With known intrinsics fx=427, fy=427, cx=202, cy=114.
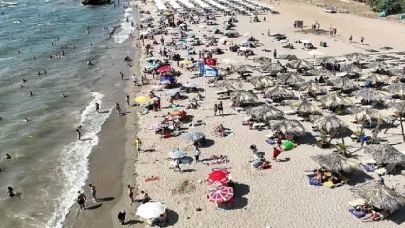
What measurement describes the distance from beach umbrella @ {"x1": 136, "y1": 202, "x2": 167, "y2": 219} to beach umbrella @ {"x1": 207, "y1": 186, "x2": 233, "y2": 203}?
2.23 meters

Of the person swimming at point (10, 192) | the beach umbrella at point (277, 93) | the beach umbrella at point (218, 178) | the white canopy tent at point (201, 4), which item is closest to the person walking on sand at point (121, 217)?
the beach umbrella at point (218, 178)

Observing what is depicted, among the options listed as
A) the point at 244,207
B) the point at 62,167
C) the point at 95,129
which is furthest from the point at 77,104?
the point at 244,207

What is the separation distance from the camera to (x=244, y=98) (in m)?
29.7

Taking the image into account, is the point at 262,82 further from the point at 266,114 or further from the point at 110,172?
the point at 110,172

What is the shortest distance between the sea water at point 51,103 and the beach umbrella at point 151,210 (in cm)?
442

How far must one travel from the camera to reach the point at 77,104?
34562mm

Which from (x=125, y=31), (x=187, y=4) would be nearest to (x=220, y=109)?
(x=125, y=31)

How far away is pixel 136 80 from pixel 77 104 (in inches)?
242

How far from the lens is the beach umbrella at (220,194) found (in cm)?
1961

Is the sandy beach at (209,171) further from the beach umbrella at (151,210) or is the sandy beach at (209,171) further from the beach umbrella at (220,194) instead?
the beach umbrella at (151,210)

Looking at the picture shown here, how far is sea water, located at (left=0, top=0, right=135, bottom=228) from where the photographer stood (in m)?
22.5

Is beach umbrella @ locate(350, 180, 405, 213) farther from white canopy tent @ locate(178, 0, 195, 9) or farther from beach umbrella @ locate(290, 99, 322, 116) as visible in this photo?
white canopy tent @ locate(178, 0, 195, 9)

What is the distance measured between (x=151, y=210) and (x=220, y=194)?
328 centimetres

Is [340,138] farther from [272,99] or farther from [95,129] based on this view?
[95,129]
